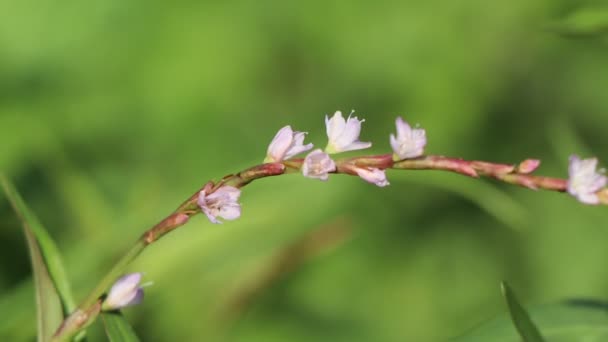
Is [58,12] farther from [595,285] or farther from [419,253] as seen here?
[595,285]

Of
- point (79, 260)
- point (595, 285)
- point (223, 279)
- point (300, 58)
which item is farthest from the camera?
point (300, 58)

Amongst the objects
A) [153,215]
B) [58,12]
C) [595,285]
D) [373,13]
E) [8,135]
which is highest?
[373,13]

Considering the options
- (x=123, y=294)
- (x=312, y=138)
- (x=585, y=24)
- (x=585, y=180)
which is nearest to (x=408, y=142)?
(x=585, y=180)

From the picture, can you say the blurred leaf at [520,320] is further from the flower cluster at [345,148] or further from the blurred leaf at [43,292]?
the blurred leaf at [43,292]

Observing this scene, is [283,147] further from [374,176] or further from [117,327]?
[117,327]

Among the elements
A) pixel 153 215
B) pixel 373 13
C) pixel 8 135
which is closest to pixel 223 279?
pixel 153 215

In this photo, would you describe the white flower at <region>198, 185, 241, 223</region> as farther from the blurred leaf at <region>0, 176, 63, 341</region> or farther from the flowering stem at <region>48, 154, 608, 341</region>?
the blurred leaf at <region>0, 176, 63, 341</region>

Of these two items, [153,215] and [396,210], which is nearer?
[153,215]
